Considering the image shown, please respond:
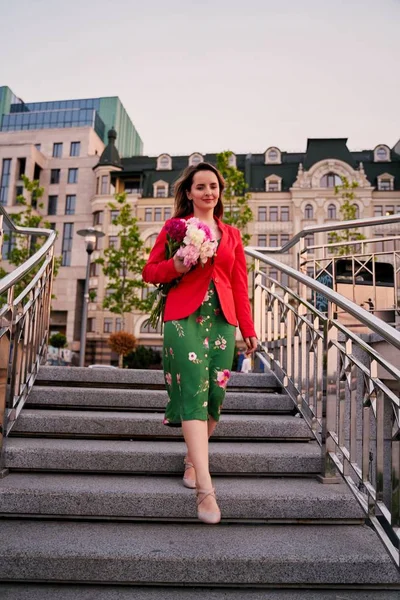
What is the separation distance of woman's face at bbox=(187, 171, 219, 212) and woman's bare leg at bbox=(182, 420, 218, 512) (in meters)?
1.16

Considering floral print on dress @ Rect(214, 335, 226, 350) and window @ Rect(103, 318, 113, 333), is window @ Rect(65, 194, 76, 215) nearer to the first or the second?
window @ Rect(103, 318, 113, 333)

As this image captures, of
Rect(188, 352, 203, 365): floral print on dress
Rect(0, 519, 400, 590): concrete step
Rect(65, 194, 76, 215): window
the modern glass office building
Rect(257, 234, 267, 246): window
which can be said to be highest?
the modern glass office building

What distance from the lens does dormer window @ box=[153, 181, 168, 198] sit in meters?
35.7

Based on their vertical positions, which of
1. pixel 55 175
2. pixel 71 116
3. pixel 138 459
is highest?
pixel 71 116

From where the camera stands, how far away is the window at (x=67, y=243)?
38.6 meters

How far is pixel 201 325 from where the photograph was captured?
2449 mm

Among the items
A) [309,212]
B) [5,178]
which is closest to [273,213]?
[309,212]

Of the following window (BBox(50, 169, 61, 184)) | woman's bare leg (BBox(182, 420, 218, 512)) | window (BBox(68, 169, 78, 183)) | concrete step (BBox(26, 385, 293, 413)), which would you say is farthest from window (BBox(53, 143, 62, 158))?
woman's bare leg (BBox(182, 420, 218, 512))

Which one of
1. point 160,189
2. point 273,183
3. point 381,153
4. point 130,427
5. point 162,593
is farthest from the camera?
point 160,189

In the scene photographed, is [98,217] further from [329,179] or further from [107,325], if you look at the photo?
[329,179]

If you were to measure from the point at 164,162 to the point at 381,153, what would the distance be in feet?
54.5

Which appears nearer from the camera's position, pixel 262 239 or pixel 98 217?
pixel 262 239

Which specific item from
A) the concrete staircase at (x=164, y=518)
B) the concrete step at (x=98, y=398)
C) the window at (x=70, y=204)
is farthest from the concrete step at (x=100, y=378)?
the window at (x=70, y=204)

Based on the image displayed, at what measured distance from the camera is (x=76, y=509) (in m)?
2.33
